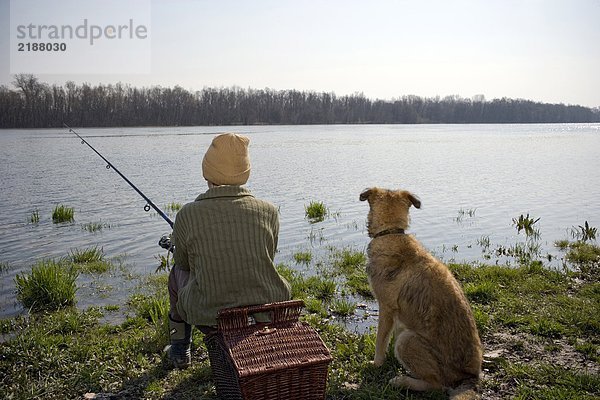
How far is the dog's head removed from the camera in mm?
5039

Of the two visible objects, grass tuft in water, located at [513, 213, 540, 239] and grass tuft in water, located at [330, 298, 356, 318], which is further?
grass tuft in water, located at [513, 213, 540, 239]

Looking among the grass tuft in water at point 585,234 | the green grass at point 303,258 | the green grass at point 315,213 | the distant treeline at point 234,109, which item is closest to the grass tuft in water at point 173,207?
the green grass at point 315,213

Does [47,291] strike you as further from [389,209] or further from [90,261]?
[389,209]

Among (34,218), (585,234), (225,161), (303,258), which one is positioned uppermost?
(225,161)

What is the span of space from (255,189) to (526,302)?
1445cm

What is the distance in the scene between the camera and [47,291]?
23.9ft

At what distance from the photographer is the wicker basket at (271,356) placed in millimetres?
3498

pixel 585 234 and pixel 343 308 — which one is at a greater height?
pixel 585 234

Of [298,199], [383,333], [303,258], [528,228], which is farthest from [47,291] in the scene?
[528,228]

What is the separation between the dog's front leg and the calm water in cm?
467

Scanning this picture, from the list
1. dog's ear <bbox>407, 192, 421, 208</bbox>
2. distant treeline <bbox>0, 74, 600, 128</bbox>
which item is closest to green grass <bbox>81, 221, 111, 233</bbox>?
dog's ear <bbox>407, 192, 421, 208</bbox>

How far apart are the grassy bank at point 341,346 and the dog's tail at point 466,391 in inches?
10.5

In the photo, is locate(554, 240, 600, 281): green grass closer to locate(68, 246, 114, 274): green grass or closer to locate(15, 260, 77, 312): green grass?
locate(15, 260, 77, 312): green grass

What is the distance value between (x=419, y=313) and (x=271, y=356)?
1606 mm
